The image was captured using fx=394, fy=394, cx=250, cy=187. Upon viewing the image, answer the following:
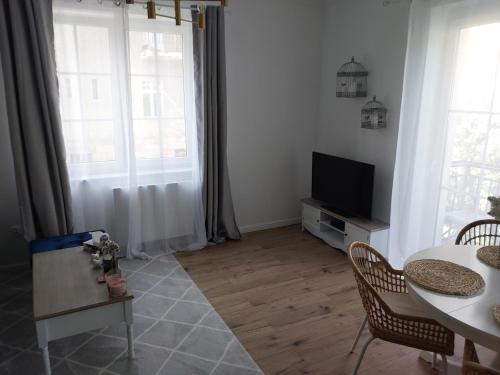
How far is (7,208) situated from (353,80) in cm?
337

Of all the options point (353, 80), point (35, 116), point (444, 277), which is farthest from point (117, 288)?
point (353, 80)

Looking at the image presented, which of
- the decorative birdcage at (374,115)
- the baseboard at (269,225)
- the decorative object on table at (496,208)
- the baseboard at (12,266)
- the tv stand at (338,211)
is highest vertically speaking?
the decorative birdcage at (374,115)

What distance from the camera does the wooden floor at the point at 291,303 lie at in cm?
237

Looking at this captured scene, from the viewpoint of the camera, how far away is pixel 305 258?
3.81 m

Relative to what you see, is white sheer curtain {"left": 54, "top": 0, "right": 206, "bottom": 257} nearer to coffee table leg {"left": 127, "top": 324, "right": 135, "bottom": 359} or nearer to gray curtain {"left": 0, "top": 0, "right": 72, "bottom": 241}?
gray curtain {"left": 0, "top": 0, "right": 72, "bottom": 241}

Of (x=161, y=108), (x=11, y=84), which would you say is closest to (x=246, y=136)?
(x=161, y=108)

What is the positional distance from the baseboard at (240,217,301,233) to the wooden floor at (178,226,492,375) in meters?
0.19

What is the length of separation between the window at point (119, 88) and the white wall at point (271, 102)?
1.98ft

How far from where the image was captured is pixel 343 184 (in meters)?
3.93

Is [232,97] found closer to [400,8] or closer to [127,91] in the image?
[127,91]

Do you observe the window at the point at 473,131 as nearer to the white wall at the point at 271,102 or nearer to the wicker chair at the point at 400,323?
the wicker chair at the point at 400,323

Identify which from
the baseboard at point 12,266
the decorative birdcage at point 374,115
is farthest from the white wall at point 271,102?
the baseboard at point 12,266

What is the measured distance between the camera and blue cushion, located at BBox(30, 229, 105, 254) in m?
3.00

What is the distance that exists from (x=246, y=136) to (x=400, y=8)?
73.7 inches
